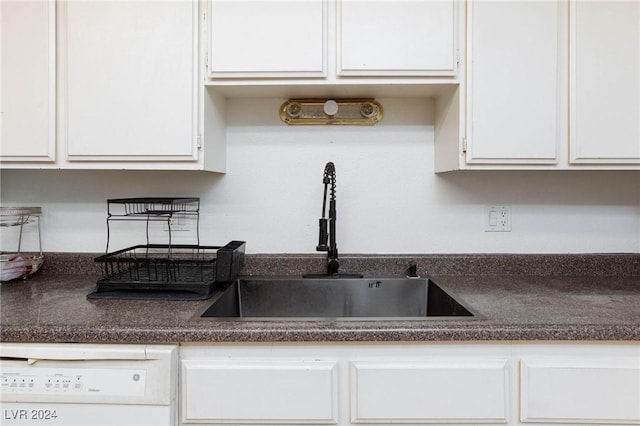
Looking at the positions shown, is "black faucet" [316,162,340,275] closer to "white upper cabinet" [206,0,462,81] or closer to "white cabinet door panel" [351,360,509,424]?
"white upper cabinet" [206,0,462,81]

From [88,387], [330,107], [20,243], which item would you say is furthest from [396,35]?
[20,243]

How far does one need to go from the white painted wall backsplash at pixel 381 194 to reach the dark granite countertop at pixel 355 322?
0.22 m

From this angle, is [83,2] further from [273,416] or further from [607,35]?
[607,35]

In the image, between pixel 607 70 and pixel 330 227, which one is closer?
pixel 607 70

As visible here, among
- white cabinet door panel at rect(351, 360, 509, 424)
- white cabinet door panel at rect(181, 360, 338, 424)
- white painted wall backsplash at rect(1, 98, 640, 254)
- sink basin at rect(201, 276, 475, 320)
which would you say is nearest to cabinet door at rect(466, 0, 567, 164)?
white painted wall backsplash at rect(1, 98, 640, 254)

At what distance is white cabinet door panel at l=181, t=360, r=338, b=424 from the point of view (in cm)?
96

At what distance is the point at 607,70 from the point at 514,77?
31cm

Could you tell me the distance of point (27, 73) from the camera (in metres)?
1.31

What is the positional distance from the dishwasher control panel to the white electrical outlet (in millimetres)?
1385

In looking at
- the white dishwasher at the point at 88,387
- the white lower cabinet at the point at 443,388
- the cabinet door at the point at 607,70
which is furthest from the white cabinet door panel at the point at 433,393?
the cabinet door at the point at 607,70

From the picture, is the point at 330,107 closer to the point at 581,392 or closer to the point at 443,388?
the point at 443,388

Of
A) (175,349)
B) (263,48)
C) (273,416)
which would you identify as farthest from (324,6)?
(273,416)

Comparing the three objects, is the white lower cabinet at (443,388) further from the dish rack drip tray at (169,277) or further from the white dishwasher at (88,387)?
the dish rack drip tray at (169,277)

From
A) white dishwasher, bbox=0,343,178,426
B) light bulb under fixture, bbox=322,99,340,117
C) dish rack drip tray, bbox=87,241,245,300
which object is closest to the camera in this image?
white dishwasher, bbox=0,343,178,426
